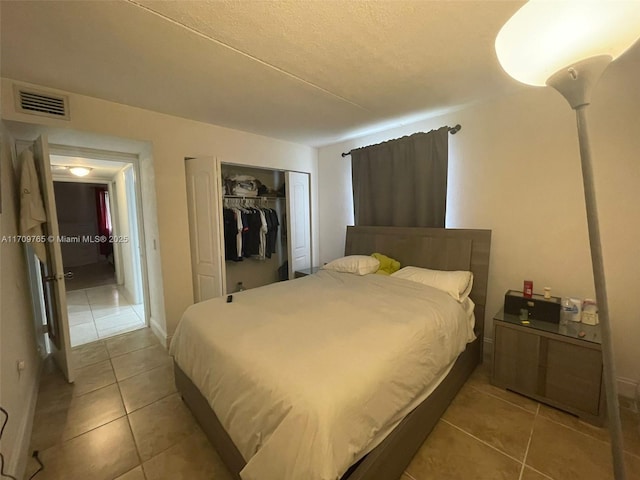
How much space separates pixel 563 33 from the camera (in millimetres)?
643

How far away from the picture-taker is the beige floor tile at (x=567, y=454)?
4.73 ft

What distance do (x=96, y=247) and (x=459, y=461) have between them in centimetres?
907

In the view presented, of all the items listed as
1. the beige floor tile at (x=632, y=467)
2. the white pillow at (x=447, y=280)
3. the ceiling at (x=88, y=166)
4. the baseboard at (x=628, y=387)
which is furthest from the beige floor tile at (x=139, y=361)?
the baseboard at (x=628, y=387)

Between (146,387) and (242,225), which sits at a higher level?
(242,225)

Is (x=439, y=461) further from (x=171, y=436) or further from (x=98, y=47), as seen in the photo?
(x=98, y=47)

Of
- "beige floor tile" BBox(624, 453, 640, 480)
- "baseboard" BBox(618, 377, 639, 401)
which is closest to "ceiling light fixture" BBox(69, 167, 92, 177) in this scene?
"beige floor tile" BBox(624, 453, 640, 480)

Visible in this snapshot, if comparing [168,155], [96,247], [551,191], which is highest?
[168,155]

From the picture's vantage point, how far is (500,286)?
2475 mm

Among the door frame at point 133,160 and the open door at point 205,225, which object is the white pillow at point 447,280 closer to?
the open door at point 205,225

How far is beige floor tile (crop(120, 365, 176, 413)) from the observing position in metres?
2.06

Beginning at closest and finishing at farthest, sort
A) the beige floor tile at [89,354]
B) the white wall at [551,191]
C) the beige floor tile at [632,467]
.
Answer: the beige floor tile at [632,467]
the white wall at [551,191]
the beige floor tile at [89,354]

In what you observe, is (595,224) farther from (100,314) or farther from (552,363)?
(100,314)

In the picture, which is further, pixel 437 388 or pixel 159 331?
pixel 159 331

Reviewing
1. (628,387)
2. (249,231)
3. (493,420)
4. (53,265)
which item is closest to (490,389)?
(493,420)
